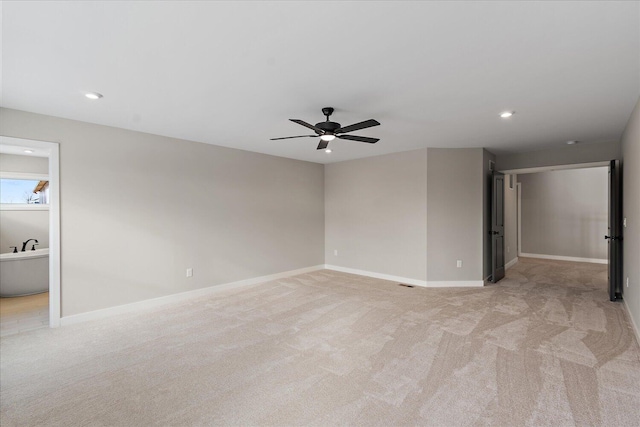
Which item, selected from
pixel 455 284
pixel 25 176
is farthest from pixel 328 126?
pixel 25 176

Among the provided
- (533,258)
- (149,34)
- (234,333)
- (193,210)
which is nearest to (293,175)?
(193,210)

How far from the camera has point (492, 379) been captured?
2332 mm

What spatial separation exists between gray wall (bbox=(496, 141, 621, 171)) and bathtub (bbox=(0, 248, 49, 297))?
8.45 metres

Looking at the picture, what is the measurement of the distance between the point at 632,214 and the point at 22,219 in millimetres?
9512

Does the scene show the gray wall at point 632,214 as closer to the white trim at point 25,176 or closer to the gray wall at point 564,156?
the gray wall at point 564,156

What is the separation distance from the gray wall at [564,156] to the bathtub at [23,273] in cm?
845

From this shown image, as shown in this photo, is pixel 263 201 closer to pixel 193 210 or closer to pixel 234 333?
pixel 193 210

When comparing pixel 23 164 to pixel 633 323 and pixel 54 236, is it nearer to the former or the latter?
pixel 54 236

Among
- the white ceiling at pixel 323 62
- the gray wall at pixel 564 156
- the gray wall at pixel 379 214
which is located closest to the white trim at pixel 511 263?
the gray wall at pixel 564 156

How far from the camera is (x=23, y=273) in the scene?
4.68 meters

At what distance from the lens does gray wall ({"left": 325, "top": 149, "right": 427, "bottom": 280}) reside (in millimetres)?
5406

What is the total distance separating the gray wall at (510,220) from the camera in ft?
22.4

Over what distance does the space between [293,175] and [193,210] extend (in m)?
2.29

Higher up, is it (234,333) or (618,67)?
(618,67)
